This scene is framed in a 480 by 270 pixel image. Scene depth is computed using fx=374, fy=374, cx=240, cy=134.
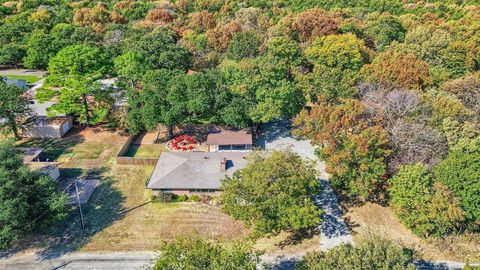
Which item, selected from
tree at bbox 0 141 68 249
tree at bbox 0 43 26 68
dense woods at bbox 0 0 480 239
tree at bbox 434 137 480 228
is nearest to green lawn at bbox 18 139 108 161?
dense woods at bbox 0 0 480 239

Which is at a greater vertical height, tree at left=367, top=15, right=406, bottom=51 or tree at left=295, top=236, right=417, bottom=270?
tree at left=367, top=15, right=406, bottom=51

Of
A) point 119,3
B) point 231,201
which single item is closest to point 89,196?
point 231,201

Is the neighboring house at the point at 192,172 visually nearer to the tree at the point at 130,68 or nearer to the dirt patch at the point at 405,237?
the dirt patch at the point at 405,237

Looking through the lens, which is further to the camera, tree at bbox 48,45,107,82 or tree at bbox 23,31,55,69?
tree at bbox 23,31,55,69

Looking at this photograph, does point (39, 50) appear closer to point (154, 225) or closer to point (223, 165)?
point (223, 165)

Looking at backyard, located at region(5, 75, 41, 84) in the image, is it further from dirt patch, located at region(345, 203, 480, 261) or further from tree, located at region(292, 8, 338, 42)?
dirt patch, located at region(345, 203, 480, 261)

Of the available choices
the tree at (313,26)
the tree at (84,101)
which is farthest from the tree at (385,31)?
the tree at (84,101)
